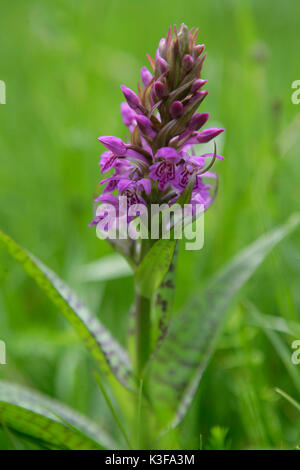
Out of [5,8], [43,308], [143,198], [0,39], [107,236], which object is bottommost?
[43,308]

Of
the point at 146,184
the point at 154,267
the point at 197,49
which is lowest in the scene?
the point at 154,267

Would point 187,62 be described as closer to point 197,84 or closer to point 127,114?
point 197,84

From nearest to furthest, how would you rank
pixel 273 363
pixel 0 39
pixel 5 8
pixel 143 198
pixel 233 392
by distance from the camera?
1. pixel 143 198
2. pixel 233 392
3. pixel 273 363
4. pixel 0 39
5. pixel 5 8

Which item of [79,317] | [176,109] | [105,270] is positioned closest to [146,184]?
[176,109]

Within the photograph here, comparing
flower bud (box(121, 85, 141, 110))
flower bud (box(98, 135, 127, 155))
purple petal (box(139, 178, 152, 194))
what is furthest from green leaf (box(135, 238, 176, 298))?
flower bud (box(121, 85, 141, 110))

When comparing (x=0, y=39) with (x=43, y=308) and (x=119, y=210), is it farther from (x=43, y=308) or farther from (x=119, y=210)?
(x=119, y=210)
